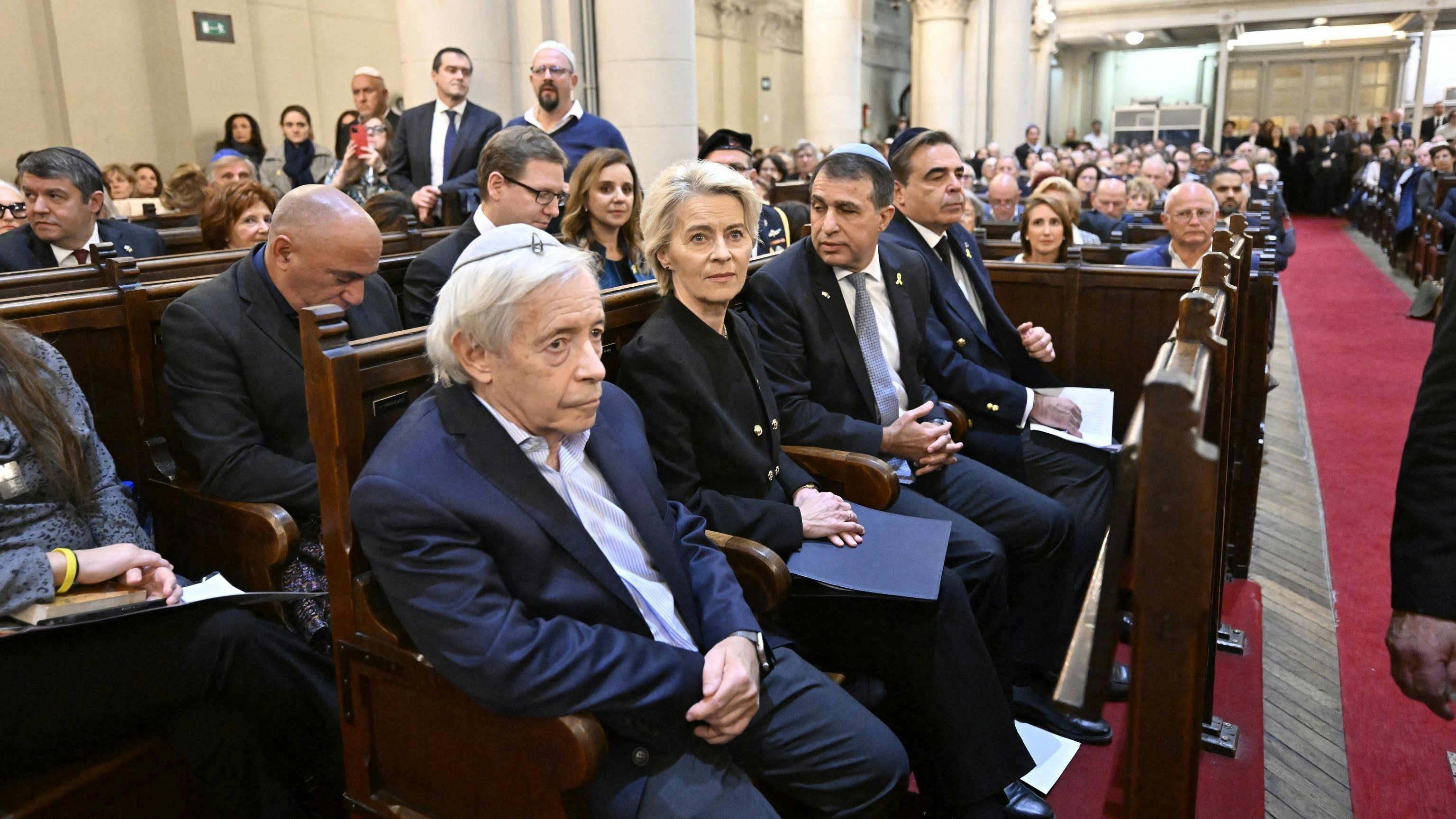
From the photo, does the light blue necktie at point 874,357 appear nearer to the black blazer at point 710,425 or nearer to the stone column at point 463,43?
the black blazer at point 710,425

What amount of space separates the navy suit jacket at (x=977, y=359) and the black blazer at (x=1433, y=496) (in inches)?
66.4

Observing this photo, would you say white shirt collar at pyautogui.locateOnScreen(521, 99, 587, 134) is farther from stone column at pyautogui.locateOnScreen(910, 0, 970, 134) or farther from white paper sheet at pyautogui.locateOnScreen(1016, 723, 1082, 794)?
stone column at pyautogui.locateOnScreen(910, 0, 970, 134)

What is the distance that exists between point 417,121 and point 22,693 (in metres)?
3.74

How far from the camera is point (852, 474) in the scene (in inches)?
103

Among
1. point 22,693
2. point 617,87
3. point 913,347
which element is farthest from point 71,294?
point 617,87

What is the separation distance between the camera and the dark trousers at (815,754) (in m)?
1.78

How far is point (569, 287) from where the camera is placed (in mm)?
1690

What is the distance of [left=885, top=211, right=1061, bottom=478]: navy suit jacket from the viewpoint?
10.6 feet

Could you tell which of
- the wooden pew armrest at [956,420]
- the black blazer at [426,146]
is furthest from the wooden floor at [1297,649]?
the black blazer at [426,146]

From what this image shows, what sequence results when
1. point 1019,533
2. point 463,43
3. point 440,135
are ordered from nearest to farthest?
1. point 1019,533
2. point 440,135
3. point 463,43

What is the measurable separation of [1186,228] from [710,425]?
2911mm

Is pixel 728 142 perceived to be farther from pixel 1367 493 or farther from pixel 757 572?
pixel 1367 493

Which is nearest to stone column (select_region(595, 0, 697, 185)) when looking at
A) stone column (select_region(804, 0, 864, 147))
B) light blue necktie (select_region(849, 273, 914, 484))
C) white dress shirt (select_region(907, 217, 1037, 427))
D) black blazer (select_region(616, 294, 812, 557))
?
white dress shirt (select_region(907, 217, 1037, 427))

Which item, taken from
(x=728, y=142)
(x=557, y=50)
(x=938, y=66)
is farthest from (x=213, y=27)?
(x=938, y=66)
